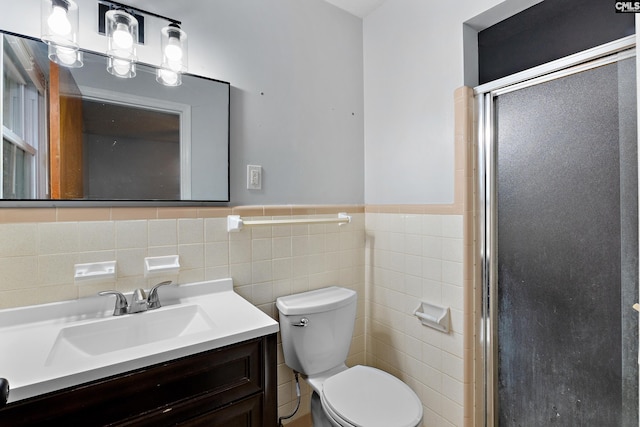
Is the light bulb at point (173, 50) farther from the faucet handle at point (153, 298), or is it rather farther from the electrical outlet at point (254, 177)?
the faucet handle at point (153, 298)

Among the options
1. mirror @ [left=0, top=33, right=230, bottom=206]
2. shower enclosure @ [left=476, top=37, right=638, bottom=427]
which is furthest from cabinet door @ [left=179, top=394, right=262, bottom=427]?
shower enclosure @ [left=476, top=37, right=638, bottom=427]

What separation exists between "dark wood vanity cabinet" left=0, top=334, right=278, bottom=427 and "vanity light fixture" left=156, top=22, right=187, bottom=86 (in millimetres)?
1128

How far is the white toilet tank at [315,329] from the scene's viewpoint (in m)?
1.48

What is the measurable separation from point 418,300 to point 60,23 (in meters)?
1.93

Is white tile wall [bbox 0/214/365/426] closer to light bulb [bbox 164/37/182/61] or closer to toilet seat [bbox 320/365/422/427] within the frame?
toilet seat [bbox 320/365/422/427]

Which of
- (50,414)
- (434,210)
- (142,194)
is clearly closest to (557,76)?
(434,210)

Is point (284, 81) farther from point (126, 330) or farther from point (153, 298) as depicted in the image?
point (126, 330)

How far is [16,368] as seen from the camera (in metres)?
0.79

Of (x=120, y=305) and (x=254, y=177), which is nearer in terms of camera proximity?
(x=120, y=305)

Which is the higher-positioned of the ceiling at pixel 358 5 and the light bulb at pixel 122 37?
the ceiling at pixel 358 5

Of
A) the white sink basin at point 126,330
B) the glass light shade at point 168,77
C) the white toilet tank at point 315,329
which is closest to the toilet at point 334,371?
the white toilet tank at point 315,329

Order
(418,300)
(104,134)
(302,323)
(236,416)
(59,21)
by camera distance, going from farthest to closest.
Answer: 1. (418,300)
2. (302,323)
3. (104,134)
4. (59,21)
5. (236,416)

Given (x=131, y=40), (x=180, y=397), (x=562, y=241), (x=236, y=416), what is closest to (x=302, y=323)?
(x=236, y=416)

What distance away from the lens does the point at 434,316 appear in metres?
1.58
